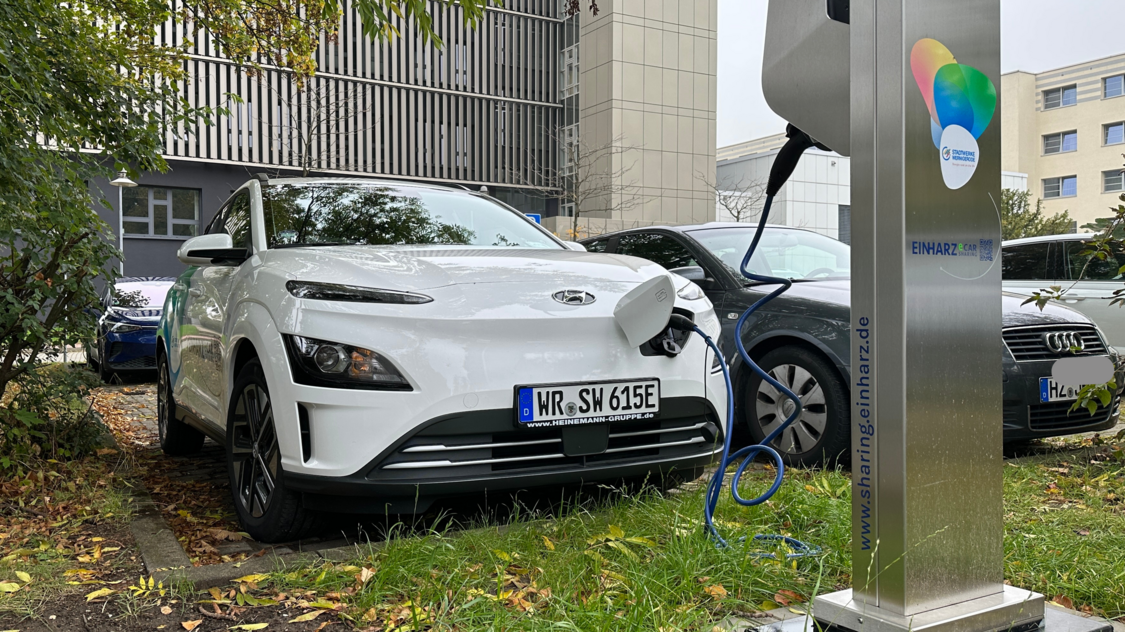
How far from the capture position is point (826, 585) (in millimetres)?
2900

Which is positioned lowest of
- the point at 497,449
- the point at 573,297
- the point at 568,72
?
the point at 497,449

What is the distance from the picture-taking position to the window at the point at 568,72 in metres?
36.8

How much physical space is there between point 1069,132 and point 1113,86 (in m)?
3.49

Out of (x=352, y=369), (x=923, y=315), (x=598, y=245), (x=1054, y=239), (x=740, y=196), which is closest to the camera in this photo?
(x=923, y=315)

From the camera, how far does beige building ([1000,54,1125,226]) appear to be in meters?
53.8

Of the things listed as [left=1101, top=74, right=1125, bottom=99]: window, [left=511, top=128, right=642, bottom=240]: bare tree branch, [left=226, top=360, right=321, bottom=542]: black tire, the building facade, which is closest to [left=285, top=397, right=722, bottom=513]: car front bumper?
[left=226, top=360, right=321, bottom=542]: black tire

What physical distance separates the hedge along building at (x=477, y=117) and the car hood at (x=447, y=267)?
1070 inches

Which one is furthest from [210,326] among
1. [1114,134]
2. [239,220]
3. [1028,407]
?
[1114,134]

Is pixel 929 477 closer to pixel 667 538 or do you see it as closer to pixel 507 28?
pixel 667 538

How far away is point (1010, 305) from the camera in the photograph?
5.17 metres

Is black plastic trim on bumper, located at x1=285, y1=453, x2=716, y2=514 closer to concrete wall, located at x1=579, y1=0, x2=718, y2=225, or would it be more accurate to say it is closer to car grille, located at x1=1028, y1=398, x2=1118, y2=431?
car grille, located at x1=1028, y1=398, x2=1118, y2=431

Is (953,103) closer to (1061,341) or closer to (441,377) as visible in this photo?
(441,377)

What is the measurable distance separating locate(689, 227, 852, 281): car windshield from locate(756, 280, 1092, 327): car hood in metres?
0.30

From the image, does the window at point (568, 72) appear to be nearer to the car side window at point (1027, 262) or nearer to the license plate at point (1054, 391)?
the car side window at point (1027, 262)
